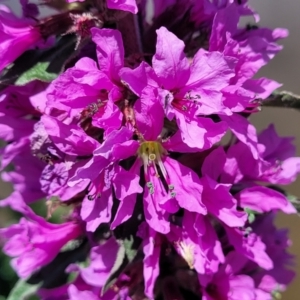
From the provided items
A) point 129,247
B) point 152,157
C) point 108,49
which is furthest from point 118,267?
point 108,49

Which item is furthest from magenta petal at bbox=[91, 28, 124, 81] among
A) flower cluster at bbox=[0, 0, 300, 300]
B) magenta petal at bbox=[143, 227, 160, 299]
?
magenta petal at bbox=[143, 227, 160, 299]

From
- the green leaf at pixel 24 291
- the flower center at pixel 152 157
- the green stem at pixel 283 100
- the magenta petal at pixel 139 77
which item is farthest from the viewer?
the green leaf at pixel 24 291

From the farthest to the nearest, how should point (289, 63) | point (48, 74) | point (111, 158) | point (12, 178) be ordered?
point (289, 63)
point (12, 178)
point (48, 74)
point (111, 158)

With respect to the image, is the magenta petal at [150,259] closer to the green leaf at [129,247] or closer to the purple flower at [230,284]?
the green leaf at [129,247]

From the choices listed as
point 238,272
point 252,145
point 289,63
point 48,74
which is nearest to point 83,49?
point 48,74

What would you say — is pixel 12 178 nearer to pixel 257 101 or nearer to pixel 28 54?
pixel 28 54

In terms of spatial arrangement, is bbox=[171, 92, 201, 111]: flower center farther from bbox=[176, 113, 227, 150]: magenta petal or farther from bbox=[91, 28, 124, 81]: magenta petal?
bbox=[91, 28, 124, 81]: magenta petal

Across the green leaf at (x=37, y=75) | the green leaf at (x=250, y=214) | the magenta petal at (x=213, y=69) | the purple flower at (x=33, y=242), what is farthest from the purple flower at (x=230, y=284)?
the green leaf at (x=37, y=75)

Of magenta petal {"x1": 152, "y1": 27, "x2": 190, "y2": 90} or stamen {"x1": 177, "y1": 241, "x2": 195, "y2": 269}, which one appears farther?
stamen {"x1": 177, "y1": 241, "x2": 195, "y2": 269}
